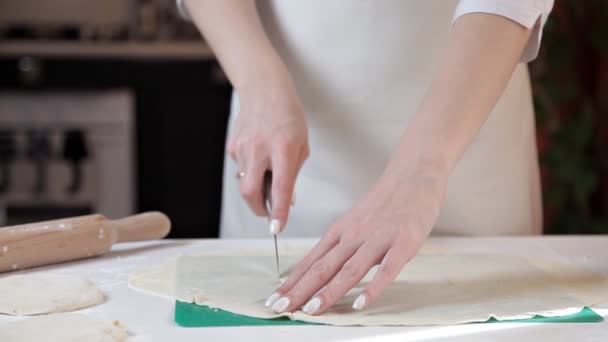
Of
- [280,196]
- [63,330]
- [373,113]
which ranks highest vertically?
[373,113]

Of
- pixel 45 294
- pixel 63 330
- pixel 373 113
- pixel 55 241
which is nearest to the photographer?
pixel 63 330

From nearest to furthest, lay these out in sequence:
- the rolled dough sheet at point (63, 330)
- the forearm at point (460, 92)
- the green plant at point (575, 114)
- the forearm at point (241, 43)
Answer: the rolled dough sheet at point (63, 330), the forearm at point (460, 92), the forearm at point (241, 43), the green plant at point (575, 114)

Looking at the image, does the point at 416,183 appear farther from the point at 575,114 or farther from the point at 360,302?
the point at 575,114

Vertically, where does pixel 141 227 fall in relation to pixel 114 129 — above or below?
below

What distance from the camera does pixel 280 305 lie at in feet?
2.34

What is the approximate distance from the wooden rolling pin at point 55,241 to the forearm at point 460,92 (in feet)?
1.19

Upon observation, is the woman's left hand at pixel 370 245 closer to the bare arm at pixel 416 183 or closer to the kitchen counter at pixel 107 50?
the bare arm at pixel 416 183

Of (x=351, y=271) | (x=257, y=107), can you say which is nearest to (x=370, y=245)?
(x=351, y=271)

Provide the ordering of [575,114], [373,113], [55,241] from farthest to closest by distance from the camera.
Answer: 1. [575,114]
2. [373,113]
3. [55,241]

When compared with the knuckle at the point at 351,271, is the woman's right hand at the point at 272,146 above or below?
above

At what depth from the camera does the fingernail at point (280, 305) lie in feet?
2.33

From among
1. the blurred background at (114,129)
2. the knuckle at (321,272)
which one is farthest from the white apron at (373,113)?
the blurred background at (114,129)

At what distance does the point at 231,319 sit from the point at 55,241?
30 centimetres

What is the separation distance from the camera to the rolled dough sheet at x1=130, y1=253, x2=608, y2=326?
28.3 inches
